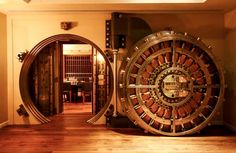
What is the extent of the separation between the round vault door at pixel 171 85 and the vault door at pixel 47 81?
9.59 ft

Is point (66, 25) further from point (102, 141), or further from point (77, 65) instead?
point (77, 65)

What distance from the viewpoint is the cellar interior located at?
4.84 meters

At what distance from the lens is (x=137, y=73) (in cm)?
489

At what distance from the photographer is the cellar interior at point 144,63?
15.9 ft

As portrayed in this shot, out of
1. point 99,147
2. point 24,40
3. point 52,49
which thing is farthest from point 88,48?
point 99,147

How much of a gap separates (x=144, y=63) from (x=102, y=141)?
1517 mm

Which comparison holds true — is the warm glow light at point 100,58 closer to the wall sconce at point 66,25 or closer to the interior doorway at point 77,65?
the wall sconce at point 66,25

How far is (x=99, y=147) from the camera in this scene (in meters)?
4.22

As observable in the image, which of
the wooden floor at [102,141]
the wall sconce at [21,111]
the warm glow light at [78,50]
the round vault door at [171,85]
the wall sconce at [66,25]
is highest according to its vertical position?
the warm glow light at [78,50]

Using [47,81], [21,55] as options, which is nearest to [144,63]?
[21,55]

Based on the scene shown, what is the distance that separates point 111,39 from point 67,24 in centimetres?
97

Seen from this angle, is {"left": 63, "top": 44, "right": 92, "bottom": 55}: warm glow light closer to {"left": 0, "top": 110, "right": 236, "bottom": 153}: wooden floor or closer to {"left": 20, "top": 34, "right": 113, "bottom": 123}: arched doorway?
{"left": 20, "top": 34, "right": 113, "bottom": 123}: arched doorway

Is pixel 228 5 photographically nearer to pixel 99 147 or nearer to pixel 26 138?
pixel 99 147

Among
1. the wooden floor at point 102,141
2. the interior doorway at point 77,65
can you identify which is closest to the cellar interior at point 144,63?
the wooden floor at point 102,141
